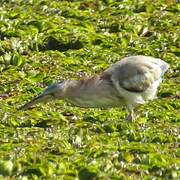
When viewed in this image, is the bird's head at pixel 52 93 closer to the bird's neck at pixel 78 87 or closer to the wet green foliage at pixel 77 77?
the bird's neck at pixel 78 87

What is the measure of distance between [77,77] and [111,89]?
2.36 metres

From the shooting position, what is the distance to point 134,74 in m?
10.9

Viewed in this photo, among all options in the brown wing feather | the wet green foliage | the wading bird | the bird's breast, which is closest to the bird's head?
the wading bird

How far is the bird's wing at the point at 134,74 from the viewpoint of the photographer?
10797mm

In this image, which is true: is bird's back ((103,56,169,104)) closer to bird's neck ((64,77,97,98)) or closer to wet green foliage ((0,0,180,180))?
bird's neck ((64,77,97,98))

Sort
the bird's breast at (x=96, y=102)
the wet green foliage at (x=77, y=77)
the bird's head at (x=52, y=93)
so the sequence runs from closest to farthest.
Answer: the wet green foliage at (x=77, y=77) → the bird's head at (x=52, y=93) → the bird's breast at (x=96, y=102)

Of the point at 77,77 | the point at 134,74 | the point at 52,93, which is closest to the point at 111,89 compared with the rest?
the point at 134,74

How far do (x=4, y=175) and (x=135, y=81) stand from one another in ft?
8.95

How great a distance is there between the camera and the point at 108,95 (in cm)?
1079

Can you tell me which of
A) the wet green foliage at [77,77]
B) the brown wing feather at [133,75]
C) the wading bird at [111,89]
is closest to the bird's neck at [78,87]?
the wading bird at [111,89]

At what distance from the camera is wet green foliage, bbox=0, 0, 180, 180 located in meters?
9.09

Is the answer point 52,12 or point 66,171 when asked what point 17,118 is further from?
point 52,12

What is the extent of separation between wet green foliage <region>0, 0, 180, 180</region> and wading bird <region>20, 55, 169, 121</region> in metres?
0.28

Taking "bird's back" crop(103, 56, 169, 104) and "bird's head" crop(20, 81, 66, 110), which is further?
"bird's back" crop(103, 56, 169, 104)
